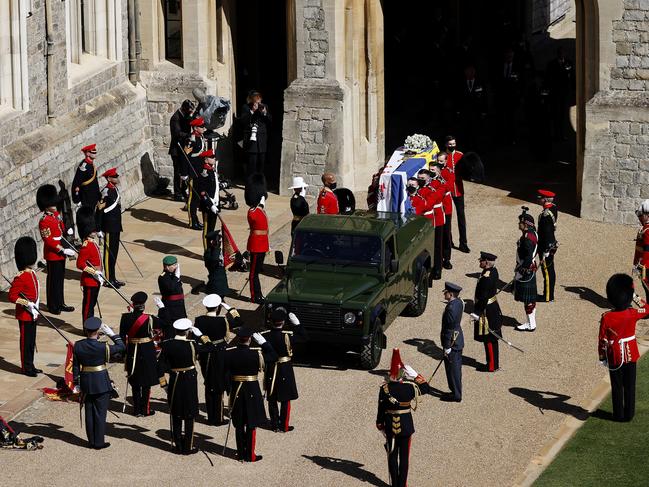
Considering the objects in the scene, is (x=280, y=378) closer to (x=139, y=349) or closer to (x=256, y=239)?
(x=139, y=349)

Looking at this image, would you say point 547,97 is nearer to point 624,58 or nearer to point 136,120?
point 624,58

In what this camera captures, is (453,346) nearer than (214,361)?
No

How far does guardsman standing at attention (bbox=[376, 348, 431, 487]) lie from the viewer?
18.2m

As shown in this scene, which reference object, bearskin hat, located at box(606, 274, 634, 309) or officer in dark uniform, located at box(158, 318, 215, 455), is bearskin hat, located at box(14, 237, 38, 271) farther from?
bearskin hat, located at box(606, 274, 634, 309)

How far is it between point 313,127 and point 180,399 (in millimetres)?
11738

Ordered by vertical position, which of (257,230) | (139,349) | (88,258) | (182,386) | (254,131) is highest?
(254,131)

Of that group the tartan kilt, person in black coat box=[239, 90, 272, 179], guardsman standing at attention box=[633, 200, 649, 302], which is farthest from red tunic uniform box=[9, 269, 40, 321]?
person in black coat box=[239, 90, 272, 179]

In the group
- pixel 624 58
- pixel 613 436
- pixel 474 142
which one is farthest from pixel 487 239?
pixel 613 436

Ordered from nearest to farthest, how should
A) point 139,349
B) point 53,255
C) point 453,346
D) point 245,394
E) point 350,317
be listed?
point 245,394 < point 139,349 < point 453,346 < point 350,317 < point 53,255

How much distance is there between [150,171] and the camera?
31078 mm

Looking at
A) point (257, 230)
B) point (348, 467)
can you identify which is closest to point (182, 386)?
point (348, 467)

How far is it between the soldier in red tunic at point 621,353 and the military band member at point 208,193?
7938 mm

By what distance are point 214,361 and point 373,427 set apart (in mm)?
1994

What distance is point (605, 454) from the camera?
19469mm
